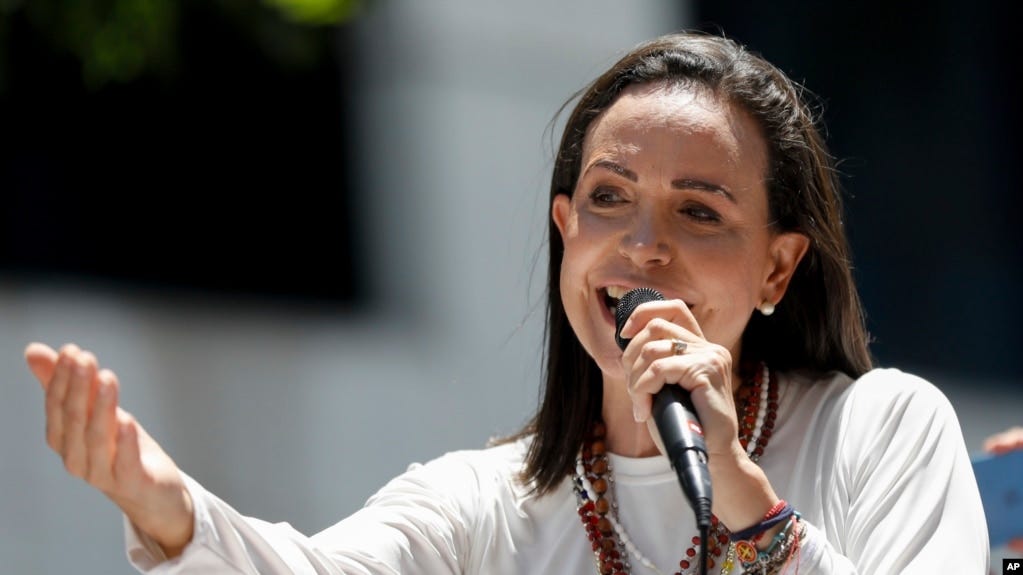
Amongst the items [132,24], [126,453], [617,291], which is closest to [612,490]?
[617,291]

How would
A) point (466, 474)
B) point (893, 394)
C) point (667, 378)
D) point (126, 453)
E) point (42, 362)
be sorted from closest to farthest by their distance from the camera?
point (42, 362) → point (126, 453) → point (667, 378) → point (893, 394) → point (466, 474)

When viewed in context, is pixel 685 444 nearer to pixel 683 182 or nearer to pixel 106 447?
pixel 683 182

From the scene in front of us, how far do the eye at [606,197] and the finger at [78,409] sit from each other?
1.10 metres

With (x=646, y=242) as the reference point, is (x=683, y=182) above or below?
above

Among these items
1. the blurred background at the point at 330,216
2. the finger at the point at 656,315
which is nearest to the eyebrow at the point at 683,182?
the finger at the point at 656,315

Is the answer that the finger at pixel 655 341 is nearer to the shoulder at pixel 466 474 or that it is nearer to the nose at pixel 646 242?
the nose at pixel 646 242

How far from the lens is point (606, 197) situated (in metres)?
3.05

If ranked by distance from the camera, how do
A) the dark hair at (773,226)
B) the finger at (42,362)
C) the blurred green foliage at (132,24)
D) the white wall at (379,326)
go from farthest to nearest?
1. the white wall at (379,326)
2. the blurred green foliage at (132,24)
3. the dark hair at (773,226)
4. the finger at (42,362)

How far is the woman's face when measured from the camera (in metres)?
2.93

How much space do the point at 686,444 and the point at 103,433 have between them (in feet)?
2.66

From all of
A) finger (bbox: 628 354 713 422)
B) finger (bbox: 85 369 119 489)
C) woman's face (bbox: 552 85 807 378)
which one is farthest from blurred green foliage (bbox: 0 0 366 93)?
finger (bbox: 85 369 119 489)

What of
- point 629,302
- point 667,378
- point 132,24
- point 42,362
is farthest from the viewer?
point 132,24

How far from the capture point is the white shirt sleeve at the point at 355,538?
2.45 m

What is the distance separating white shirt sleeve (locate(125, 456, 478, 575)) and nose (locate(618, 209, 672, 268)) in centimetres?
59
